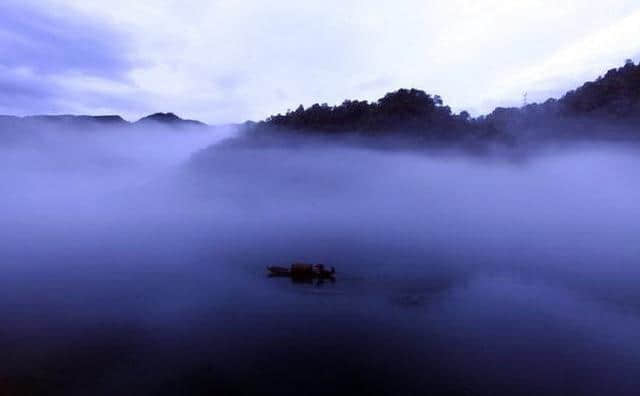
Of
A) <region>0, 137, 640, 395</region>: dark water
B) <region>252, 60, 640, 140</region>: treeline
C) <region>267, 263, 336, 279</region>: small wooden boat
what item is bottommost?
<region>0, 137, 640, 395</region>: dark water

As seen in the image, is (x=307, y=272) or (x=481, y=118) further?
(x=481, y=118)

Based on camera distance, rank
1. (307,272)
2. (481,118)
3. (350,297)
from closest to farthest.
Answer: (350,297), (307,272), (481,118)

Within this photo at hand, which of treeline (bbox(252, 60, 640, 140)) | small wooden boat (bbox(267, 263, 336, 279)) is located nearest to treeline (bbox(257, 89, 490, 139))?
treeline (bbox(252, 60, 640, 140))

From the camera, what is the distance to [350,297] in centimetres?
4406

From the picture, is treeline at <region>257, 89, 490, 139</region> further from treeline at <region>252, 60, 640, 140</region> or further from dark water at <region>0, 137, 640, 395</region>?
dark water at <region>0, 137, 640, 395</region>

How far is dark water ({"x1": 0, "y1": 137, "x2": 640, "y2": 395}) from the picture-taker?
2722 centimetres

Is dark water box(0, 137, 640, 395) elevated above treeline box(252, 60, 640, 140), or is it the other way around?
treeline box(252, 60, 640, 140)

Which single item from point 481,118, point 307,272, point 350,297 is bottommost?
point 350,297

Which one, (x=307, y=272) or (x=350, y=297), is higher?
(x=307, y=272)

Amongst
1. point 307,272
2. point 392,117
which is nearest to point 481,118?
point 392,117

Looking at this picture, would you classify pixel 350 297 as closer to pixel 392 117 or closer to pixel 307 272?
pixel 307 272

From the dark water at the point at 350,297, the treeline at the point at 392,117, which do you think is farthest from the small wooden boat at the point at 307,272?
the treeline at the point at 392,117

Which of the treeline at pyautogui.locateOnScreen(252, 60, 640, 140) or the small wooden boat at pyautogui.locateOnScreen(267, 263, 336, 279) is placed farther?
the treeline at pyautogui.locateOnScreen(252, 60, 640, 140)

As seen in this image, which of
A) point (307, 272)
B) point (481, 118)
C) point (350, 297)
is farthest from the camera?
Answer: point (481, 118)
